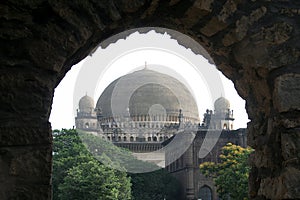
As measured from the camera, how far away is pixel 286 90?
2.97m

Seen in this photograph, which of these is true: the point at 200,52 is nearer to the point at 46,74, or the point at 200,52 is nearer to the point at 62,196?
the point at 46,74

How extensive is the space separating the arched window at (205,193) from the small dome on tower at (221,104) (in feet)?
44.6

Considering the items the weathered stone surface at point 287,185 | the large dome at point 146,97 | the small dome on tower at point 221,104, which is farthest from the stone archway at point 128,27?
the small dome on tower at point 221,104

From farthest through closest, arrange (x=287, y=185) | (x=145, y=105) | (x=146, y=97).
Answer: (x=146, y=97), (x=145, y=105), (x=287, y=185)

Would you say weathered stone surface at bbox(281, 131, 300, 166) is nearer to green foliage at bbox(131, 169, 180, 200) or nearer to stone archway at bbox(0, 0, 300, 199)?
stone archway at bbox(0, 0, 300, 199)

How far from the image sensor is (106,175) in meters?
20.6

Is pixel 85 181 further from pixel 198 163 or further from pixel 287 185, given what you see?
pixel 198 163

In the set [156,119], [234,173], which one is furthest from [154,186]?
[156,119]

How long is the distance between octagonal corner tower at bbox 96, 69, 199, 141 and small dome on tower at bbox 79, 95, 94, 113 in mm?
907

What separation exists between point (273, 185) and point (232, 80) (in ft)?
3.30

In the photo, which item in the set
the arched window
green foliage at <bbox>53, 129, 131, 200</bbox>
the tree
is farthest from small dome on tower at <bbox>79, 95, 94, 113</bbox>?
the tree

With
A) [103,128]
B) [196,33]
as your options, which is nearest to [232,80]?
[196,33]

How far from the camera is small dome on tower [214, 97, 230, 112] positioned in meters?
54.1

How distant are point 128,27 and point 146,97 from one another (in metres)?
50.7
